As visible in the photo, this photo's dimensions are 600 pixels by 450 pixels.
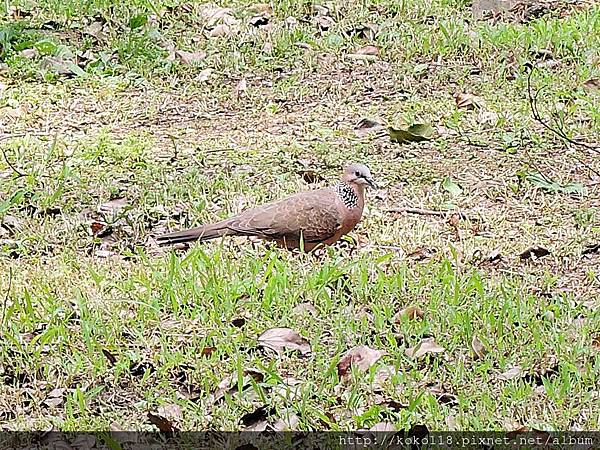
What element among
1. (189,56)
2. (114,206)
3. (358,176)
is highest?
(358,176)

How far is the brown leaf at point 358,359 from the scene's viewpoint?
12.3 feet

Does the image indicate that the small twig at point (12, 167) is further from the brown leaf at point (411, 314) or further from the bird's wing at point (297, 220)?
the brown leaf at point (411, 314)

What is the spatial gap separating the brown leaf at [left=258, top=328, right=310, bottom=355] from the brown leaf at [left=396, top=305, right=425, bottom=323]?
40 cm

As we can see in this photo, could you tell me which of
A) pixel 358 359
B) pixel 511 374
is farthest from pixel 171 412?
pixel 511 374

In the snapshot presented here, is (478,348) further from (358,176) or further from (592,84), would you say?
(592,84)

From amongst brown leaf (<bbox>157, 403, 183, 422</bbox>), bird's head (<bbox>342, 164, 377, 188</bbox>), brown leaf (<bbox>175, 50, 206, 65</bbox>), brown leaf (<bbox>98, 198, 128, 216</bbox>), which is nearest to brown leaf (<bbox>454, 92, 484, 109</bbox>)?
brown leaf (<bbox>175, 50, 206, 65</bbox>)

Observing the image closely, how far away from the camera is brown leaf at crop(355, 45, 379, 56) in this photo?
25.4 feet

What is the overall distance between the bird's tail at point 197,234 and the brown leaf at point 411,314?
3.42ft

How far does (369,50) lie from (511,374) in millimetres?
4471

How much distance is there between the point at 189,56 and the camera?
7.75 m

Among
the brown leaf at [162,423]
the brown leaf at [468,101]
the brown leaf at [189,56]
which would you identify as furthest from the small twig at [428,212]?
the brown leaf at [189,56]

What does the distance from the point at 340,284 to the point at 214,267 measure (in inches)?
21.9

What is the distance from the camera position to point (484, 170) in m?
6.01

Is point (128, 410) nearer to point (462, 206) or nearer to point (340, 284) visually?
point (340, 284)
